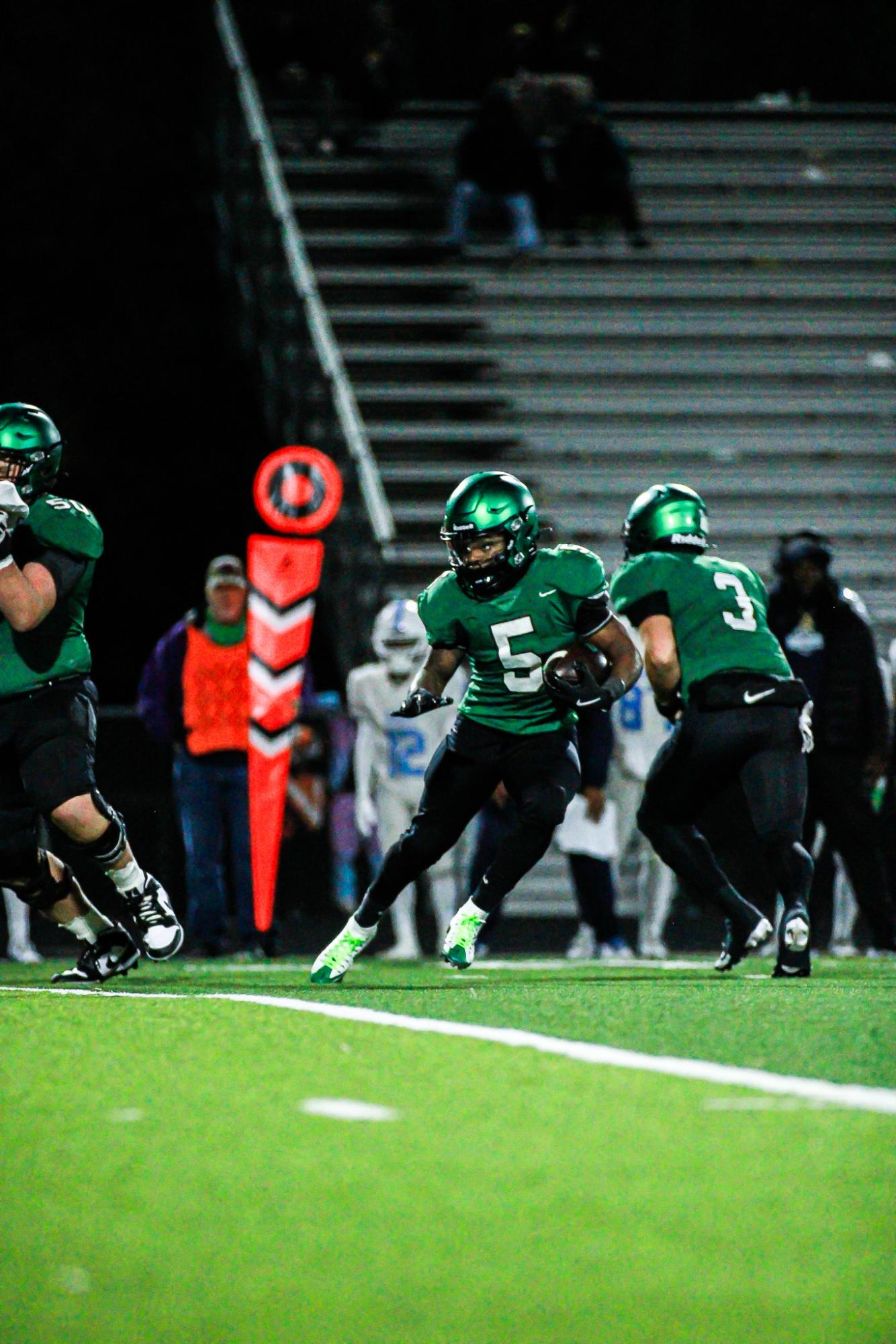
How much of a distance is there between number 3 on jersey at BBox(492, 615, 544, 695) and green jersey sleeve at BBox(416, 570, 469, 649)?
5.7 inches

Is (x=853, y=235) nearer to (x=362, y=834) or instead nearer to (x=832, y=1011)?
(x=362, y=834)

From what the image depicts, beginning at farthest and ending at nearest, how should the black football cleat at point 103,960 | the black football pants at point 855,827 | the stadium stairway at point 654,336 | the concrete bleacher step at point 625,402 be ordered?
the concrete bleacher step at point 625,402
the stadium stairway at point 654,336
the black football pants at point 855,827
the black football cleat at point 103,960

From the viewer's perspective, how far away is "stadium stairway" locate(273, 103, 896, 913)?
A: 15.3 meters

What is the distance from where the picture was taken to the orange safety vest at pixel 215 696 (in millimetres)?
10984

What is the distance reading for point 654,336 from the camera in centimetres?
1658

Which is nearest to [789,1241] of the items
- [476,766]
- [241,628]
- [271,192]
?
[476,766]

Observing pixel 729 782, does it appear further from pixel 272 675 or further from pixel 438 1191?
pixel 438 1191

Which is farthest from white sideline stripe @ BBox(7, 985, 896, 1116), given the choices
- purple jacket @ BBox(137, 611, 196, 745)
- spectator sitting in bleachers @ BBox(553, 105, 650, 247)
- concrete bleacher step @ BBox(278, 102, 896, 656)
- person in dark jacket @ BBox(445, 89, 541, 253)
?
spectator sitting in bleachers @ BBox(553, 105, 650, 247)

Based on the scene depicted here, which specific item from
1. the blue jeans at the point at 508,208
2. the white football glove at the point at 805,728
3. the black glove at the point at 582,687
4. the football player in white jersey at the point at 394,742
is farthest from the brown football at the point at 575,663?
the blue jeans at the point at 508,208

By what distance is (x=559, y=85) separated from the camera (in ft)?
57.0

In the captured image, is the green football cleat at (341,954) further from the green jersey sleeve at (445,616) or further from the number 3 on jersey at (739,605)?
the number 3 on jersey at (739,605)

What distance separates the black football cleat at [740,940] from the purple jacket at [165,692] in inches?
147

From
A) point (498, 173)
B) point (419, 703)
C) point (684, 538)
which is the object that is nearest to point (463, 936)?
point (419, 703)

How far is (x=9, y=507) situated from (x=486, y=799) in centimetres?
188
